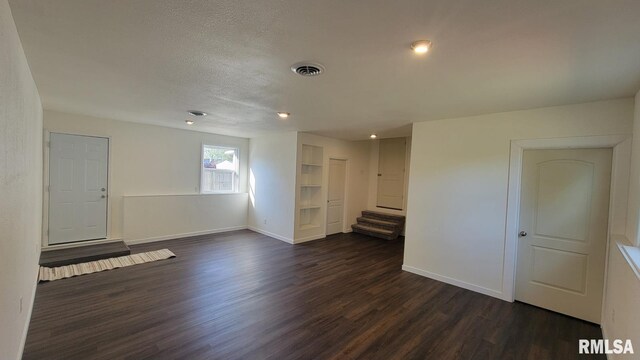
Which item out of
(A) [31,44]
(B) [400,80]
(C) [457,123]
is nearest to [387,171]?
(C) [457,123]

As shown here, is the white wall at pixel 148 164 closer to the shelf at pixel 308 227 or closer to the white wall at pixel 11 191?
the shelf at pixel 308 227

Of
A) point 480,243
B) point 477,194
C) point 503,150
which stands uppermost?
point 503,150

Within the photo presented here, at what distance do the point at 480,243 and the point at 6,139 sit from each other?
183 inches

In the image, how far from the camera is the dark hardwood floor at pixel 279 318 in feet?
7.71

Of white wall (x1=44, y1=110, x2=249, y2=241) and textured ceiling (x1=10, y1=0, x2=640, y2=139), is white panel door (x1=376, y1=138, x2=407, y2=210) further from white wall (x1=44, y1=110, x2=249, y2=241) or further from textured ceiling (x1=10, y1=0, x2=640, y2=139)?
white wall (x1=44, y1=110, x2=249, y2=241)

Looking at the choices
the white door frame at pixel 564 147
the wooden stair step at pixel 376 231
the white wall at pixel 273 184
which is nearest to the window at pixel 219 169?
the white wall at pixel 273 184

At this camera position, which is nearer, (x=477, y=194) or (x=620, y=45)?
(x=620, y=45)

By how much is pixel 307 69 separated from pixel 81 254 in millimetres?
4854

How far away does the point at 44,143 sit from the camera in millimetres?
4438

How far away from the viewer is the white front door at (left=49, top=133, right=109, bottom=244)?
461 cm

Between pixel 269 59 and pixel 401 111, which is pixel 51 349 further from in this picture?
pixel 401 111

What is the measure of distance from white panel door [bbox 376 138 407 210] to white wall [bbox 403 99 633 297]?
2.44 m

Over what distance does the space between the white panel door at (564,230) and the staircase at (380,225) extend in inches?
119

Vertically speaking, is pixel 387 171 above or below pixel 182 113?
below
